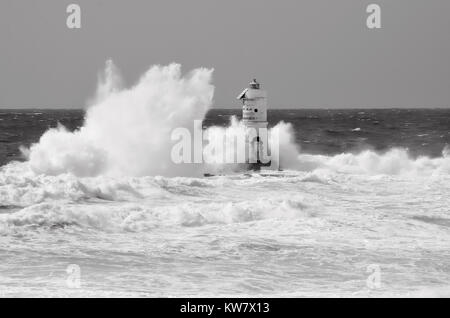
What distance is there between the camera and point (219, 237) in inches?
572

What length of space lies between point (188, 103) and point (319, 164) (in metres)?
6.97

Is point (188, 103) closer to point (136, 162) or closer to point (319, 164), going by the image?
point (136, 162)

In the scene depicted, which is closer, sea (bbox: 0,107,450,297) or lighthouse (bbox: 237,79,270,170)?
sea (bbox: 0,107,450,297)

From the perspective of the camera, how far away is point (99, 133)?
97.3ft

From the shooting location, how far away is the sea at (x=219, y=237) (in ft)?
35.7

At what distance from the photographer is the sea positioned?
1089 cm

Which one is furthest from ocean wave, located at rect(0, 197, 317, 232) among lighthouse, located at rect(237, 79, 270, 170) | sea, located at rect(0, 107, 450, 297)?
lighthouse, located at rect(237, 79, 270, 170)

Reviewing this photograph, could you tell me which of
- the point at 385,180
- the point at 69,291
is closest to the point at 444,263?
the point at 69,291
